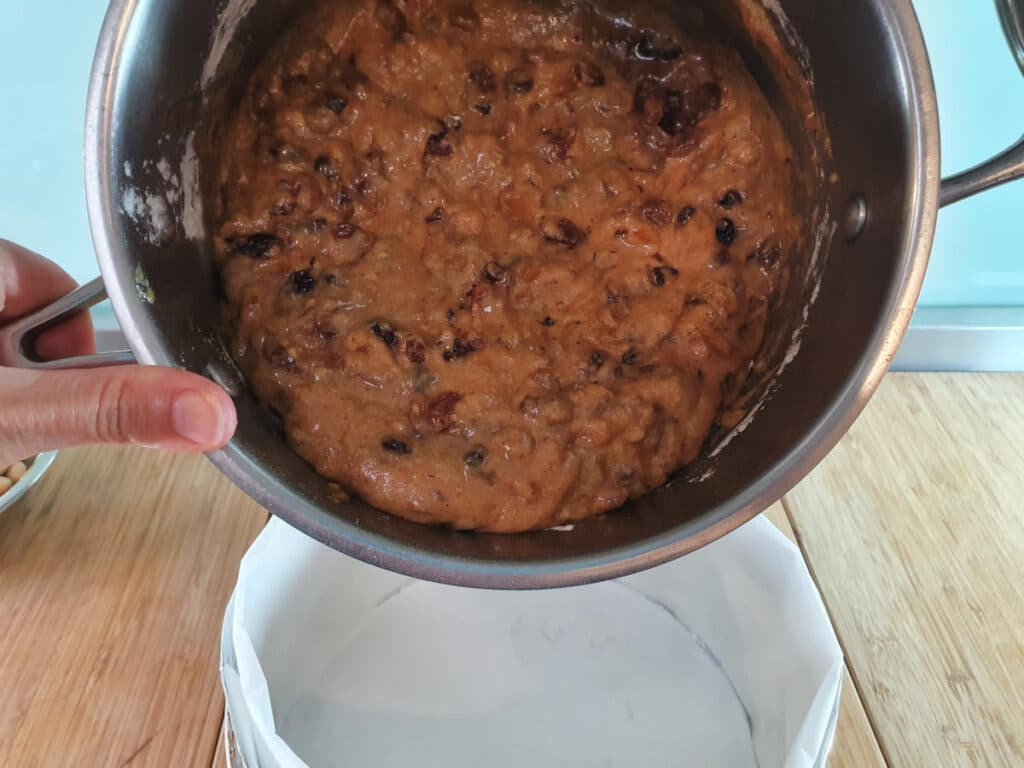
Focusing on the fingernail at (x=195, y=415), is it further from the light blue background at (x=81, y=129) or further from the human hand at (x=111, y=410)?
the light blue background at (x=81, y=129)

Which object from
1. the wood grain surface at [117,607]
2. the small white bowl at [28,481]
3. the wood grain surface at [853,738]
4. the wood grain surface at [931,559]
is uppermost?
the small white bowl at [28,481]

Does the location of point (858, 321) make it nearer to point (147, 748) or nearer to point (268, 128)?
point (268, 128)

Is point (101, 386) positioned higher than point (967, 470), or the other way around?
point (101, 386)

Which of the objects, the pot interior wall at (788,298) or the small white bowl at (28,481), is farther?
the small white bowl at (28,481)

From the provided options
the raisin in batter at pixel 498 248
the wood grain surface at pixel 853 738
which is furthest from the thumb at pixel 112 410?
the wood grain surface at pixel 853 738

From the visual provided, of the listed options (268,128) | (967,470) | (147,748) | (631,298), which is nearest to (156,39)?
(268,128)

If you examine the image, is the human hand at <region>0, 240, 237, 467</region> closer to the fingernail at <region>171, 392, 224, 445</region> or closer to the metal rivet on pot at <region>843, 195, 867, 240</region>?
the fingernail at <region>171, 392, 224, 445</region>
